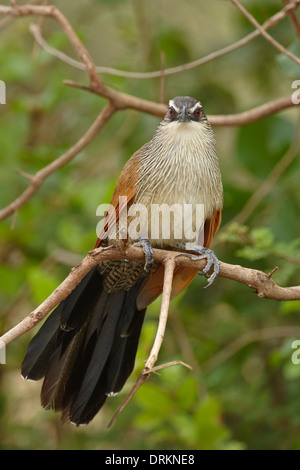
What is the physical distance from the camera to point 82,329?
232 centimetres

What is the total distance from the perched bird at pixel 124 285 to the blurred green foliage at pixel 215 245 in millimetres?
274

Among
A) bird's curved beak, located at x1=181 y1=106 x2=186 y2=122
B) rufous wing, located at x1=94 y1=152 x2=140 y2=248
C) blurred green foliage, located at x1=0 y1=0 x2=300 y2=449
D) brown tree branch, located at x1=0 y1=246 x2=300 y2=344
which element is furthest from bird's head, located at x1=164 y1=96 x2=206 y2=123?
brown tree branch, located at x1=0 y1=246 x2=300 y2=344

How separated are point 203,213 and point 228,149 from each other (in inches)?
73.8

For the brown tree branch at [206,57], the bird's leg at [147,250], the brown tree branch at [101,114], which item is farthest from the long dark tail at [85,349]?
the brown tree branch at [206,57]

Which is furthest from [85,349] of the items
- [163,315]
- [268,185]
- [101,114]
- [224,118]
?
[268,185]

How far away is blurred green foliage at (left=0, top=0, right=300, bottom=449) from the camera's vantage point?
275 cm

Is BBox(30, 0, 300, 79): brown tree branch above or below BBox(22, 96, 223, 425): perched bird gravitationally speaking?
above

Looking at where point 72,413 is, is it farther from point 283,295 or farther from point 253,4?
point 253,4

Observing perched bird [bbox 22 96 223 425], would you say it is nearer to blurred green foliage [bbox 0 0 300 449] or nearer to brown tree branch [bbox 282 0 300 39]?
blurred green foliage [bbox 0 0 300 449]

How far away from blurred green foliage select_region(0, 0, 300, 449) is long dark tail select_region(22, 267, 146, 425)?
0.31 meters

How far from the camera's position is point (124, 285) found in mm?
2414

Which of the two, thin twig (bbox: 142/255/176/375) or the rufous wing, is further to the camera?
the rufous wing

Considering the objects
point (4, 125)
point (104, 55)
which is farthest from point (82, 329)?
point (104, 55)

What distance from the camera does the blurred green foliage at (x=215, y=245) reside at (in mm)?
2746
